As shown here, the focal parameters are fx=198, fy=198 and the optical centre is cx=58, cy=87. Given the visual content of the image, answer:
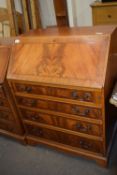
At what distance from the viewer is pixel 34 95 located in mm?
1419

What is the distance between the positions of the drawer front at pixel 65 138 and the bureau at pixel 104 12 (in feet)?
4.79

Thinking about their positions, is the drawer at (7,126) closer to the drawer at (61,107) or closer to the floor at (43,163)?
the floor at (43,163)

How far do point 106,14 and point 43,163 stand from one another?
1.73m

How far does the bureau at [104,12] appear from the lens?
2213 mm

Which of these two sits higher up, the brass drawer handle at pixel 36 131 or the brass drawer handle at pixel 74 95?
the brass drawer handle at pixel 74 95

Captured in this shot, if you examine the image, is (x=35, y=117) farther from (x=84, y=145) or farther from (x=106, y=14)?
(x=106, y=14)

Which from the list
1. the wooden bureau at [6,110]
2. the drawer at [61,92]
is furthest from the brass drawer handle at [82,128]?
the wooden bureau at [6,110]

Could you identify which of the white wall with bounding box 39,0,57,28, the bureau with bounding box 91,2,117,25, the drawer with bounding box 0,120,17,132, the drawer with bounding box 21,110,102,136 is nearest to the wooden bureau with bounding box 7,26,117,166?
the drawer with bounding box 21,110,102,136

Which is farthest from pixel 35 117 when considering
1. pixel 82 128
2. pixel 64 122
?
pixel 82 128

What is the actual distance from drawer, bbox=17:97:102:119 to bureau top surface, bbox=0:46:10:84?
0.71 ft

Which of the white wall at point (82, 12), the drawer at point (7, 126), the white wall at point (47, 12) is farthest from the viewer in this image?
the white wall at point (82, 12)

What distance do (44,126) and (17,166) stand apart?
42 centimetres

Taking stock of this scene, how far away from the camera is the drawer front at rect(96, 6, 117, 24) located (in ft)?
7.32

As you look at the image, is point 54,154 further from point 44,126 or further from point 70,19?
point 70,19
